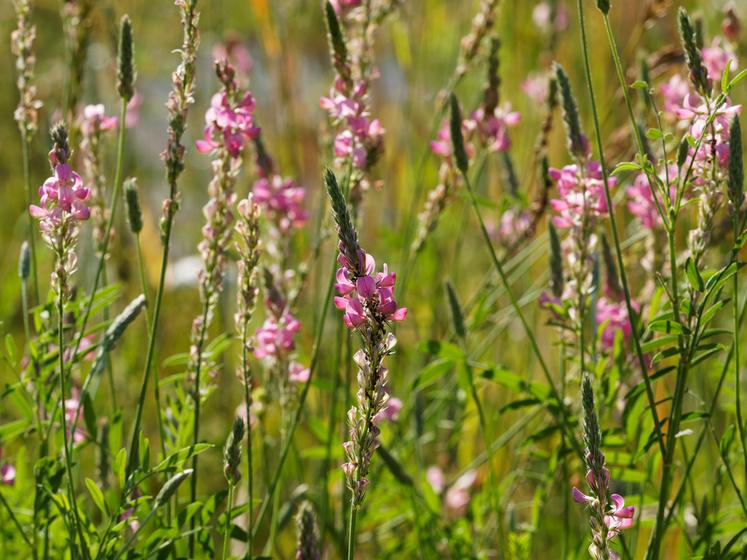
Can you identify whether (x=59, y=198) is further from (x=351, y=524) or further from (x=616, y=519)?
(x=616, y=519)

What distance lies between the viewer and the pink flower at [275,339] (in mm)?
1089

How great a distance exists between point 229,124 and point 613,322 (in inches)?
22.0

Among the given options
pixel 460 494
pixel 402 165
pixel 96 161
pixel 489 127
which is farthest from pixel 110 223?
pixel 402 165

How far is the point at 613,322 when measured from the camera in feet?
3.96

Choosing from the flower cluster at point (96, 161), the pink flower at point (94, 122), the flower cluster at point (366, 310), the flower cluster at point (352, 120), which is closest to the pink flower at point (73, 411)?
the flower cluster at point (96, 161)

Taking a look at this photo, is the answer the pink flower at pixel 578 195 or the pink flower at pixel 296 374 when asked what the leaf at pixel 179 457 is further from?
the pink flower at pixel 578 195

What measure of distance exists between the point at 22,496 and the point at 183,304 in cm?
167

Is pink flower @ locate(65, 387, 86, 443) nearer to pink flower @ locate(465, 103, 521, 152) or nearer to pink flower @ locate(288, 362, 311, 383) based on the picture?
pink flower @ locate(288, 362, 311, 383)

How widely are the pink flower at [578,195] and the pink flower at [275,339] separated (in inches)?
13.3

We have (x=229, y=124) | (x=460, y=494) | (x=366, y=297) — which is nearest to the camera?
(x=366, y=297)

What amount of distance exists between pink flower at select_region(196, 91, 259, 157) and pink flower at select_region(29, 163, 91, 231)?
19 cm

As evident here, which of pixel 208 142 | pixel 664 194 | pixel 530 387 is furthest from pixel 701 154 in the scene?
pixel 208 142

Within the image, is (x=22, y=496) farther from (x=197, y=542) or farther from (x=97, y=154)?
(x=97, y=154)

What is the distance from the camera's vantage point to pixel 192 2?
2.75 ft
